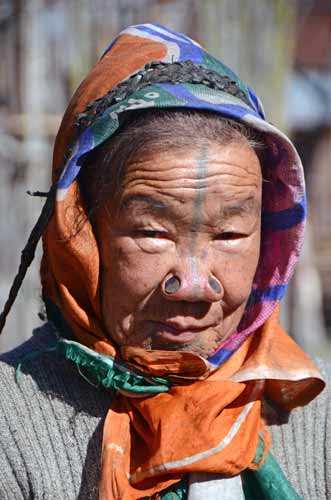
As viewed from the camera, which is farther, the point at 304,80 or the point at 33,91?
the point at 304,80

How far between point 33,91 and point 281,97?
5.81 feet

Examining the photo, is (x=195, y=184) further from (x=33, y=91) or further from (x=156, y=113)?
(x=33, y=91)

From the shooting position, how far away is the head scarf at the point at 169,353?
2123mm

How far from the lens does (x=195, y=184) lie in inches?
83.6

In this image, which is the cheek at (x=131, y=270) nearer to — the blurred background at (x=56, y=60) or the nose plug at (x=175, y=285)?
the nose plug at (x=175, y=285)

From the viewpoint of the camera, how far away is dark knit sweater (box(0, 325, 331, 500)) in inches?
86.4

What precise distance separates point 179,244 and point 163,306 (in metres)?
0.15

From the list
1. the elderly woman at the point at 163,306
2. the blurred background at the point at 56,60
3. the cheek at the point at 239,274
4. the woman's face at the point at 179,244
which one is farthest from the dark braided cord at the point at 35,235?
the blurred background at the point at 56,60

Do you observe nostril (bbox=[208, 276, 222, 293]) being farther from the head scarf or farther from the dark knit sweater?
the dark knit sweater

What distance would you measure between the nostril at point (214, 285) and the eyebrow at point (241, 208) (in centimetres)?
15

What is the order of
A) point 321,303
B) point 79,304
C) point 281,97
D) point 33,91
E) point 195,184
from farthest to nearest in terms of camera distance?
point 321,303
point 281,97
point 33,91
point 79,304
point 195,184

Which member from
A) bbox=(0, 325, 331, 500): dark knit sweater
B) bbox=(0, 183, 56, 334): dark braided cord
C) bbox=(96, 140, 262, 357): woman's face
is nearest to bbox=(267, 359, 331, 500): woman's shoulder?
bbox=(0, 325, 331, 500): dark knit sweater

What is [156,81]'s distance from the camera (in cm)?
217

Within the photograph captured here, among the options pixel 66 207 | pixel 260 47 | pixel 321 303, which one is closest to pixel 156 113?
pixel 66 207
